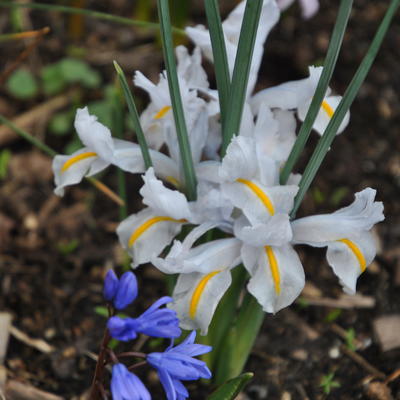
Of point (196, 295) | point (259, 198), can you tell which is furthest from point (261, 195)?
point (196, 295)

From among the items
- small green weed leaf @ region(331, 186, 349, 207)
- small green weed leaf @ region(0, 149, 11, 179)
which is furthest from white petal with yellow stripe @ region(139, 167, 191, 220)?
small green weed leaf @ region(0, 149, 11, 179)

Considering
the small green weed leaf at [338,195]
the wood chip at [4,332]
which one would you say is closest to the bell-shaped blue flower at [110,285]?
the wood chip at [4,332]

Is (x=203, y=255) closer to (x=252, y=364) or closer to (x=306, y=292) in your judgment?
(x=252, y=364)

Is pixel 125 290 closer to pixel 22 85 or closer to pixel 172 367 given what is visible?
pixel 172 367

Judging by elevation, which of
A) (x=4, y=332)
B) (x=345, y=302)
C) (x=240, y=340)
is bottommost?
(x=345, y=302)

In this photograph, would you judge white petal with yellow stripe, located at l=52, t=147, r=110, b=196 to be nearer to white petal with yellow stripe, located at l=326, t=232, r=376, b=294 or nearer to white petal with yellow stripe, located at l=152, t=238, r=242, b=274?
white petal with yellow stripe, located at l=152, t=238, r=242, b=274

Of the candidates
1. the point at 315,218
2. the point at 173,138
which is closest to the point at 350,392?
the point at 315,218
